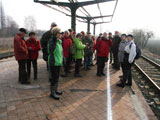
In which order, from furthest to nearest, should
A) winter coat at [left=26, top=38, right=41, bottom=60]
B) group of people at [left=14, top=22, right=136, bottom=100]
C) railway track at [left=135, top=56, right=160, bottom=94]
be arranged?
railway track at [left=135, top=56, right=160, bottom=94]
winter coat at [left=26, top=38, right=41, bottom=60]
group of people at [left=14, top=22, right=136, bottom=100]

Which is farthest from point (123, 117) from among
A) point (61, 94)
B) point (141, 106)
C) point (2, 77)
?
point (2, 77)

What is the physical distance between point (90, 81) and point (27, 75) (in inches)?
95.0

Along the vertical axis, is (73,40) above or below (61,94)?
above

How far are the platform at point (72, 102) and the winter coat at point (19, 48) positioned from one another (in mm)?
997

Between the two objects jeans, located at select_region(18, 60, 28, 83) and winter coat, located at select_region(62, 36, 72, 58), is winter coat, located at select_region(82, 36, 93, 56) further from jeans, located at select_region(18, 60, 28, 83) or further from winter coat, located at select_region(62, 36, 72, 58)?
jeans, located at select_region(18, 60, 28, 83)

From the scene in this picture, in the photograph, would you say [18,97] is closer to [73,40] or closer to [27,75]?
[27,75]

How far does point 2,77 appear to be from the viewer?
18.8 feet

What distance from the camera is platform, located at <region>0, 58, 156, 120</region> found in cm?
335

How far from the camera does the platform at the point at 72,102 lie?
3.35 meters

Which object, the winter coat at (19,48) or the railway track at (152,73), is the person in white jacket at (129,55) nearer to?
the railway track at (152,73)

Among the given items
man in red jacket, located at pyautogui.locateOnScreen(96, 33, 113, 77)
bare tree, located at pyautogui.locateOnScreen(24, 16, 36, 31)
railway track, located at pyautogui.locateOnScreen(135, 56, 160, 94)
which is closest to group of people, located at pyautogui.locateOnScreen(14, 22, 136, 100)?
man in red jacket, located at pyautogui.locateOnScreen(96, 33, 113, 77)

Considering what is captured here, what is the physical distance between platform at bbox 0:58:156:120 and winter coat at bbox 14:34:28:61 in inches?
39.3

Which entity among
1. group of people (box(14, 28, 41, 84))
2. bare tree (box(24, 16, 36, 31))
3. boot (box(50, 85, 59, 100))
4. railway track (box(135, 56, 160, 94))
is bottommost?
railway track (box(135, 56, 160, 94))

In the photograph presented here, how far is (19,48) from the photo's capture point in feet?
15.5
